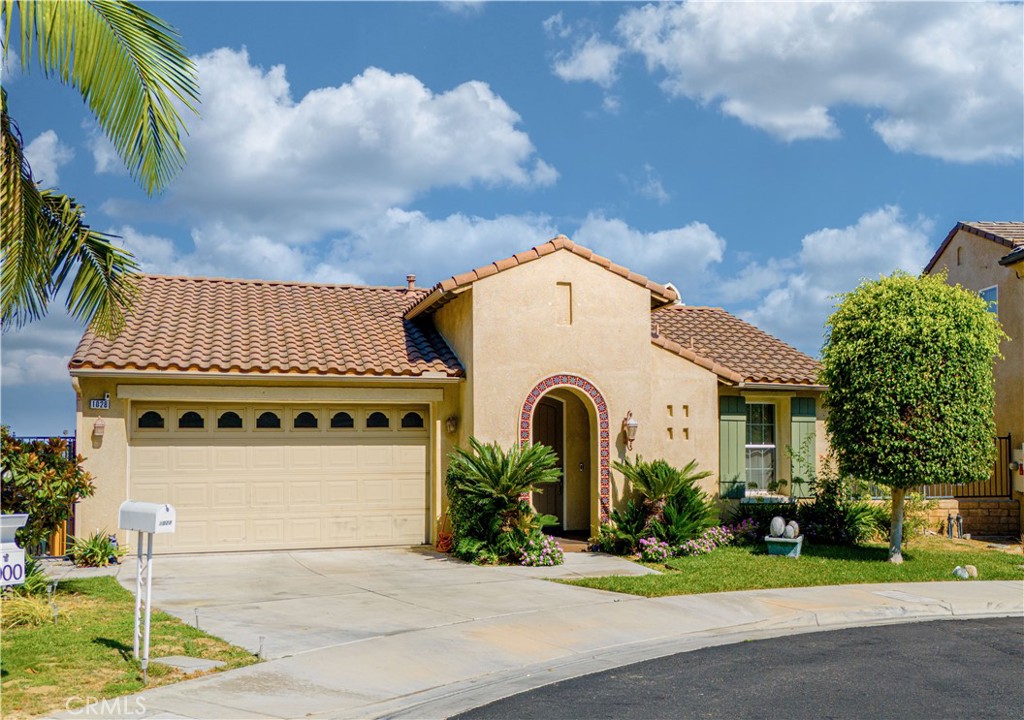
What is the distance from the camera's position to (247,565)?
14.8 m

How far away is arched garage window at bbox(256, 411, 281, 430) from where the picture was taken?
53.5 feet

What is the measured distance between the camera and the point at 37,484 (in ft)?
39.7

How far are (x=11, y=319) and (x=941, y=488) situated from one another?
1759cm

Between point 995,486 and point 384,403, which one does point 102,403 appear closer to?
point 384,403

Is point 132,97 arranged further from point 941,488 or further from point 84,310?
point 941,488

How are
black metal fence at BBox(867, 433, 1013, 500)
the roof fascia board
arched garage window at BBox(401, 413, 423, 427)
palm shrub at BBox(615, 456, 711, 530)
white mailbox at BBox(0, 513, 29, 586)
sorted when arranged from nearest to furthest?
white mailbox at BBox(0, 513, 29, 586), the roof fascia board, palm shrub at BBox(615, 456, 711, 530), arched garage window at BBox(401, 413, 423, 427), black metal fence at BBox(867, 433, 1013, 500)

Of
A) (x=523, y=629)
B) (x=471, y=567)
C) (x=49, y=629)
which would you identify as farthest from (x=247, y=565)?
(x=523, y=629)

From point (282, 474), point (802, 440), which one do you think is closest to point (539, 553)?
point (282, 474)

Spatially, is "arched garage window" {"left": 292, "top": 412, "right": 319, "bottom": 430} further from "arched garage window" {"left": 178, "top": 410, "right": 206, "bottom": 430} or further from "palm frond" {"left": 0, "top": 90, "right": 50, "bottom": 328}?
"palm frond" {"left": 0, "top": 90, "right": 50, "bottom": 328}

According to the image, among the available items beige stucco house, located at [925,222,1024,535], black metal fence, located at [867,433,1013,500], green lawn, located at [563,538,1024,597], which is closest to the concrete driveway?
green lawn, located at [563,538,1024,597]

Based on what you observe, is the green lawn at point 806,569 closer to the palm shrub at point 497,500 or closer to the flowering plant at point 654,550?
the flowering plant at point 654,550

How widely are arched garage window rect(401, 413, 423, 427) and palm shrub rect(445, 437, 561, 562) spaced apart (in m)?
1.83

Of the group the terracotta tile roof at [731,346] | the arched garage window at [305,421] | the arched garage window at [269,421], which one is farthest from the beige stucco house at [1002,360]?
the arched garage window at [269,421]

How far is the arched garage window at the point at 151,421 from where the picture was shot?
51.7 ft
